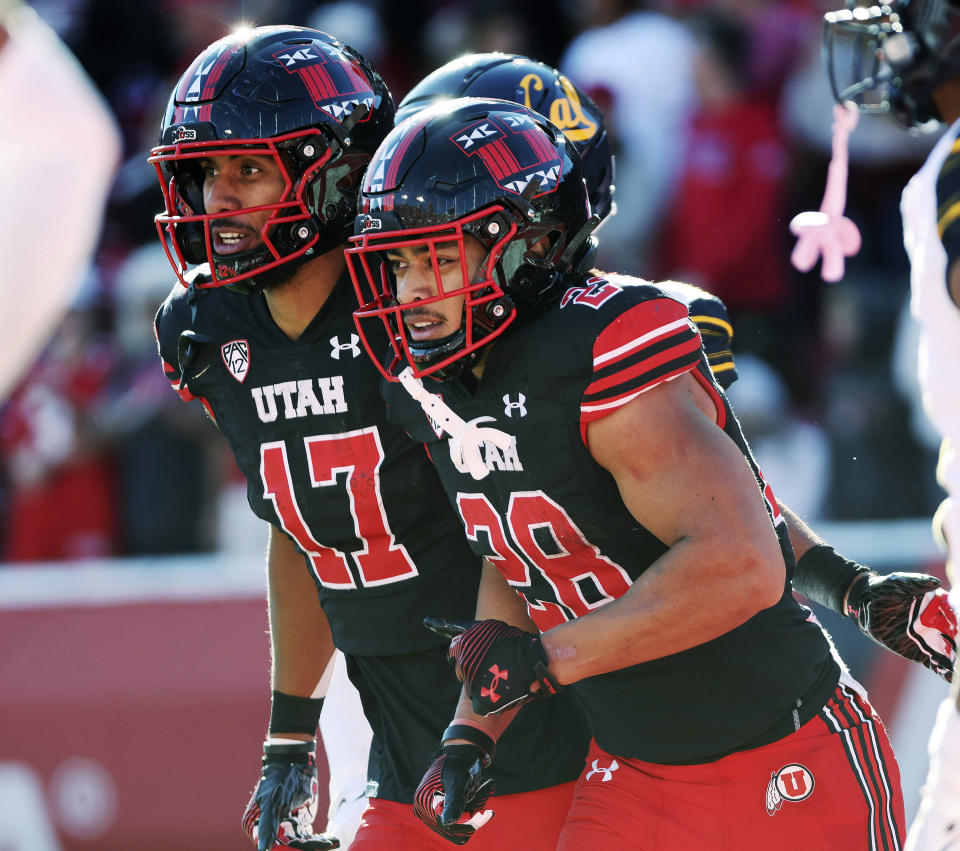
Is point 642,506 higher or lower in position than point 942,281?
lower

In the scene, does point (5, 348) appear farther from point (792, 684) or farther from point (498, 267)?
point (792, 684)

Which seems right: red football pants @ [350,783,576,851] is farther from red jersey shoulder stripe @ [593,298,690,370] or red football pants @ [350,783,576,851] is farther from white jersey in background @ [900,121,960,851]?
red jersey shoulder stripe @ [593,298,690,370]

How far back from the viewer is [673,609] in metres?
2.49

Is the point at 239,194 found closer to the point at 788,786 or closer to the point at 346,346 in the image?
the point at 346,346

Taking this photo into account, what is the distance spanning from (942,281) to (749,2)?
4.89 meters

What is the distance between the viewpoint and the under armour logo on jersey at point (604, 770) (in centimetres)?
281

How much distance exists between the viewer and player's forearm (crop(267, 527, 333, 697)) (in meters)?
3.45

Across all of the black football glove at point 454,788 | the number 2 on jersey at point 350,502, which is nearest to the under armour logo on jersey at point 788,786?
the black football glove at point 454,788

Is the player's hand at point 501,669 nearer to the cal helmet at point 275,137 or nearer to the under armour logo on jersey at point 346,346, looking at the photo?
the under armour logo on jersey at point 346,346

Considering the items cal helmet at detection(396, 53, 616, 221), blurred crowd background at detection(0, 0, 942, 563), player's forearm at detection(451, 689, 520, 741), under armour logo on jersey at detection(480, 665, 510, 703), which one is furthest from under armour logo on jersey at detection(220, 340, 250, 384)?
blurred crowd background at detection(0, 0, 942, 563)

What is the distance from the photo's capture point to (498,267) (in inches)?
107

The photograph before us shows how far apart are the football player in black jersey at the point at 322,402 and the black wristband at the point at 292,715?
0.15 m

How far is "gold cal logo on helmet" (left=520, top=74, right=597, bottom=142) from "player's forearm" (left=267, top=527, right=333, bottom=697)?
3.72 feet

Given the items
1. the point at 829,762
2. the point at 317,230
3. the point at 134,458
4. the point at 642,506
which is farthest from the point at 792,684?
the point at 134,458
